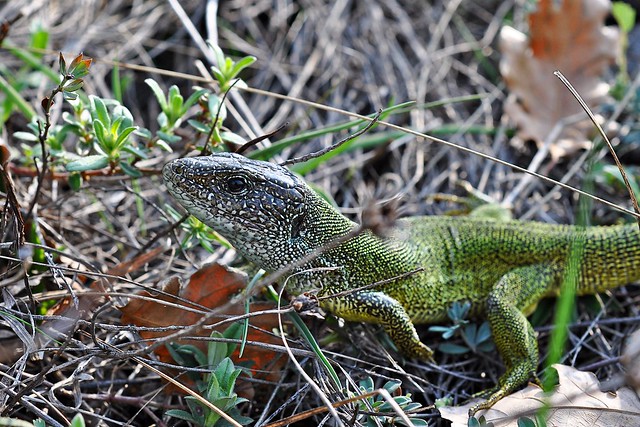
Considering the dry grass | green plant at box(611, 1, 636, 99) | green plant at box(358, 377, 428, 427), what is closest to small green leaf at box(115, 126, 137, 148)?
the dry grass

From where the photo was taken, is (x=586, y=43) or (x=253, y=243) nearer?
(x=253, y=243)

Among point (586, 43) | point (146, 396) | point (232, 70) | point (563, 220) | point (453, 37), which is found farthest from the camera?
point (453, 37)

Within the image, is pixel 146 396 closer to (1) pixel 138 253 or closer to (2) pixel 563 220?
(1) pixel 138 253

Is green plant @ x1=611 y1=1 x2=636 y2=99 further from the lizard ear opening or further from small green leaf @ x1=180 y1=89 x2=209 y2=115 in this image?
small green leaf @ x1=180 y1=89 x2=209 y2=115

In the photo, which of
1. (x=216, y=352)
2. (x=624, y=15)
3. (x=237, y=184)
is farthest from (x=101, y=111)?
(x=624, y=15)

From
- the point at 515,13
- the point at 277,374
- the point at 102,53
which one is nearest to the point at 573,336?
the point at 277,374

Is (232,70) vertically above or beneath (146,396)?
above

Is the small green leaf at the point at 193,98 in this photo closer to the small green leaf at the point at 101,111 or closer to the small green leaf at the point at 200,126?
the small green leaf at the point at 200,126
